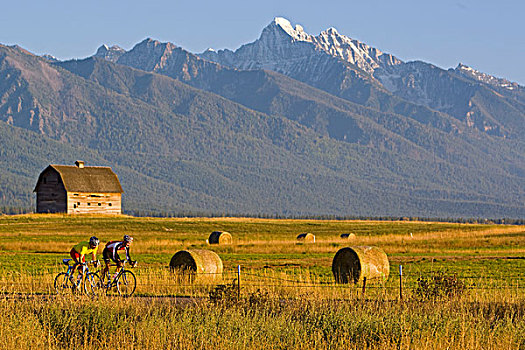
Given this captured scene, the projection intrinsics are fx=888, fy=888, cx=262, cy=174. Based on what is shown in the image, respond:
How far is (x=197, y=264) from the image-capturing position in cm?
3631

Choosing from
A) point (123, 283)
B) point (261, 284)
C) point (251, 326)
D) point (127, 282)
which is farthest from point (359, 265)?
point (251, 326)

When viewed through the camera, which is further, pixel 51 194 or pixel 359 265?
pixel 51 194

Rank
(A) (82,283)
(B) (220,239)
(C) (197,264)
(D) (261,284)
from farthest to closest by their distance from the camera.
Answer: (B) (220,239), (C) (197,264), (D) (261,284), (A) (82,283)

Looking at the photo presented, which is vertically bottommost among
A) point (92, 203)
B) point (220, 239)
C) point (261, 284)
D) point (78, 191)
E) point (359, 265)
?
point (261, 284)

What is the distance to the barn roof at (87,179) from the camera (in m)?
123

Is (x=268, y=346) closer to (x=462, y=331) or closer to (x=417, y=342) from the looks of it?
(x=417, y=342)

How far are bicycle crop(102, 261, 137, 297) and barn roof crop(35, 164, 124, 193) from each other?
93.2 metres

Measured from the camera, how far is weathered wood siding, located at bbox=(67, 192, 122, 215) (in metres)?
122

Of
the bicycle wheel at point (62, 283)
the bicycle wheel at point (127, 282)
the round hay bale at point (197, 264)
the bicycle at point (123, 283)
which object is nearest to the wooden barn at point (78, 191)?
the round hay bale at point (197, 264)

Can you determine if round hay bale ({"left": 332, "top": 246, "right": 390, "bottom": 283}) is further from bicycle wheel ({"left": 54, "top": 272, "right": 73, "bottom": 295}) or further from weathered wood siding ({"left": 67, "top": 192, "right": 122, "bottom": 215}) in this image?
weathered wood siding ({"left": 67, "top": 192, "right": 122, "bottom": 215})

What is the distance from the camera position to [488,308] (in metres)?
25.4

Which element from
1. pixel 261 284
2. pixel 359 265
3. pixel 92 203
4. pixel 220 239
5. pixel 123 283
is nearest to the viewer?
pixel 123 283

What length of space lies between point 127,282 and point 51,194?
97.9 meters

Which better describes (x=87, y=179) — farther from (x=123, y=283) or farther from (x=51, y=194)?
(x=123, y=283)
